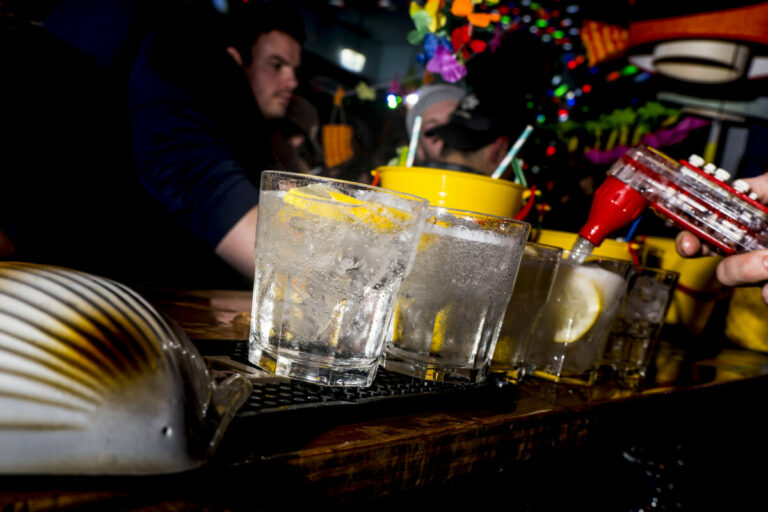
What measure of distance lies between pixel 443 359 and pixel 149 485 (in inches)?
17.2

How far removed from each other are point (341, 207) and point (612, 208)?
54cm

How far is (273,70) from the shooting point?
8.66ft

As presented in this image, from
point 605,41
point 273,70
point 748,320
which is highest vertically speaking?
point 605,41

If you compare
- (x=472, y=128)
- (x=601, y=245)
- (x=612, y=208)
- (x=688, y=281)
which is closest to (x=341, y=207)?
(x=612, y=208)

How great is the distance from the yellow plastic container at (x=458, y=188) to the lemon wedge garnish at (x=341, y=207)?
1.07ft

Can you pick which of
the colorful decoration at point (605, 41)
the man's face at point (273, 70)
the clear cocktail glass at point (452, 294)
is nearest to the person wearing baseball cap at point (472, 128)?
the clear cocktail glass at point (452, 294)

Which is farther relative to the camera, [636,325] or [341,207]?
[636,325]

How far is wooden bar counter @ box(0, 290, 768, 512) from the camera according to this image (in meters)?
0.35

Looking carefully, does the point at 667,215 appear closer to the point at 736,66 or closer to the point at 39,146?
the point at 736,66

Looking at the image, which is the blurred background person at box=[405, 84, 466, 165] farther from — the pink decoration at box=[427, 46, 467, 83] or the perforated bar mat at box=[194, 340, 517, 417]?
the perforated bar mat at box=[194, 340, 517, 417]

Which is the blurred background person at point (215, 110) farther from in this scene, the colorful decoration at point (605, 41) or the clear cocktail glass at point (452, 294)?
the colorful decoration at point (605, 41)

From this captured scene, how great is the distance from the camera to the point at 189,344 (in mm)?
410

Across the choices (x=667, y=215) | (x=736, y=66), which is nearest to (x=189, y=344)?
(x=667, y=215)

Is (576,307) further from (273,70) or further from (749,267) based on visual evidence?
(273,70)
